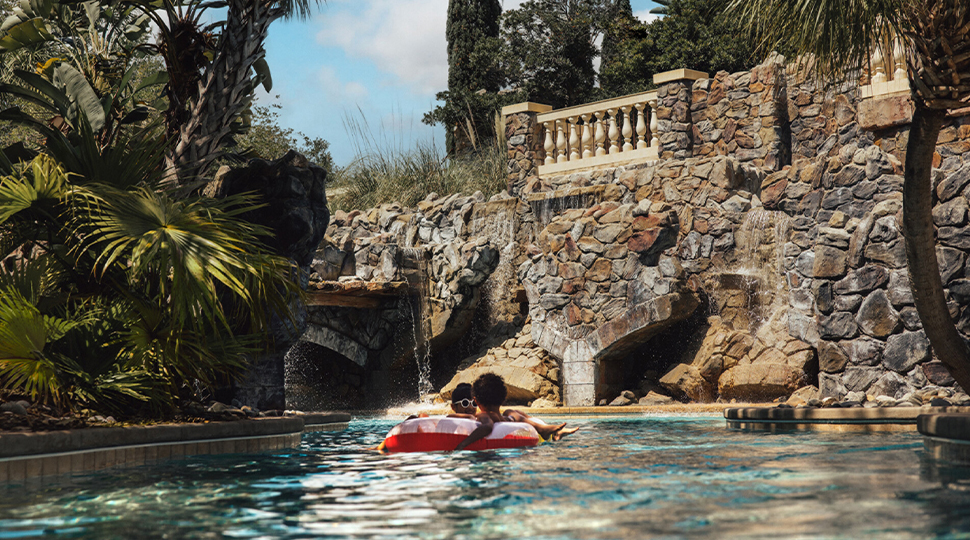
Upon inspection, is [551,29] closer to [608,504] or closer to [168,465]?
[168,465]

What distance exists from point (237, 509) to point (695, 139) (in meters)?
14.3

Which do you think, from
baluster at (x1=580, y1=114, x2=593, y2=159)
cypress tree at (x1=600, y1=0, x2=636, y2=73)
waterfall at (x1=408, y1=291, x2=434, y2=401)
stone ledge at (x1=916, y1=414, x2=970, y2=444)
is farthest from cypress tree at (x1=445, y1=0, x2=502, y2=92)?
stone ledge at (x1=916, y1=414, x2=970, y2=444)

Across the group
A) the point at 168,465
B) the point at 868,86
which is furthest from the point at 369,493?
the point at 868,86

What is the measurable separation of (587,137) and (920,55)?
34.7ft

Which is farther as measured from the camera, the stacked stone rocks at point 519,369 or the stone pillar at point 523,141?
the stone pillar at point 523,141

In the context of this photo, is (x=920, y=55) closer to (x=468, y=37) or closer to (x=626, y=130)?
(x=626, y=130)

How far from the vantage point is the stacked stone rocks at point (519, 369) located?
54.0 ft

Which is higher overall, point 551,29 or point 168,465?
point 551,29

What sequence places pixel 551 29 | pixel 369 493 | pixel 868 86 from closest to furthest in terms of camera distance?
pixel 369 493 → pixel 868 86 → pixel 551 29

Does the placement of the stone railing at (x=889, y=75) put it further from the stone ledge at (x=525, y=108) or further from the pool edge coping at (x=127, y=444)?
the pool edge coping at (x=127, y=444)

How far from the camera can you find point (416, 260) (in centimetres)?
1870

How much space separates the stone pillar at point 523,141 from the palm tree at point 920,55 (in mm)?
10591

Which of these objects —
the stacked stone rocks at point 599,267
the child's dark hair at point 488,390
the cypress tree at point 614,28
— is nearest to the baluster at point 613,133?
the stacked stone rocks at point 599,267

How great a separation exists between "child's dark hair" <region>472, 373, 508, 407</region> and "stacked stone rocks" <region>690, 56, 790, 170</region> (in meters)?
9.81
